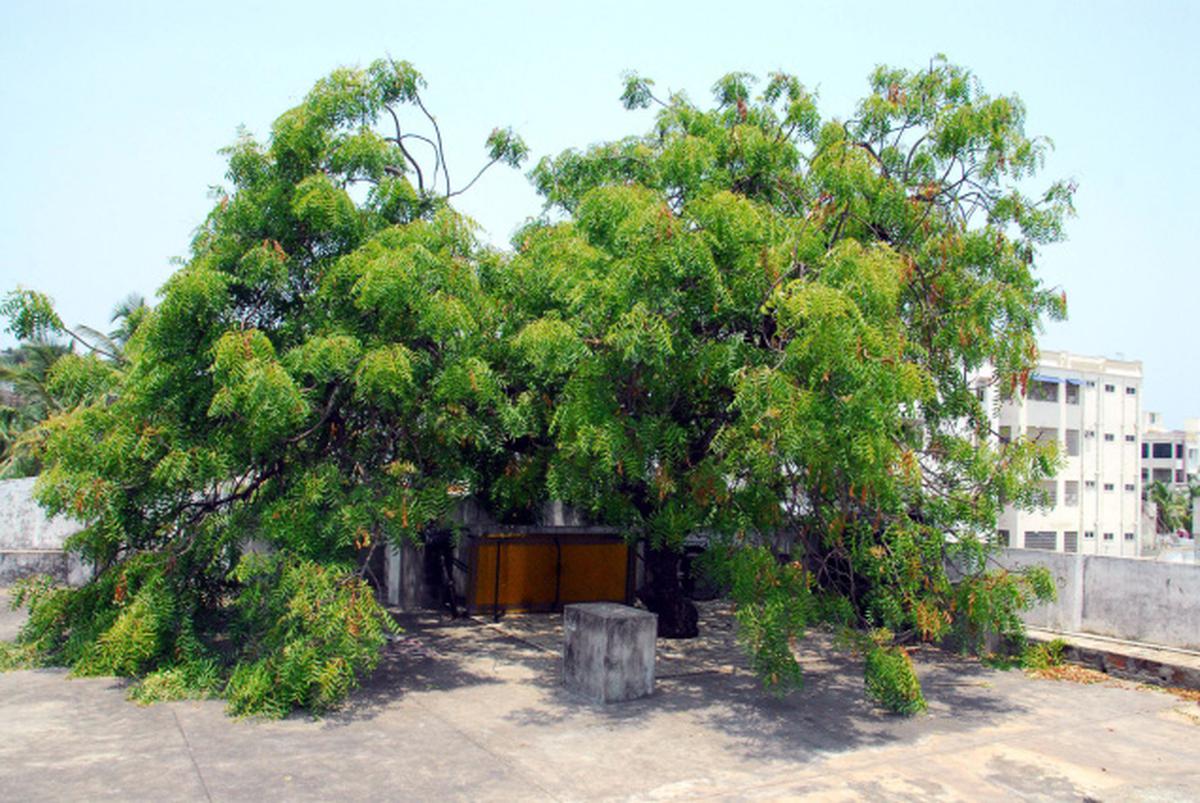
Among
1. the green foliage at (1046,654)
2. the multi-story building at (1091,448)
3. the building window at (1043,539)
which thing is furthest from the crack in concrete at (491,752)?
the building window at (1043,539)

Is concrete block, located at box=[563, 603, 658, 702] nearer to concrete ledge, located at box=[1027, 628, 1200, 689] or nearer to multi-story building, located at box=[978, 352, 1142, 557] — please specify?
concrete ledge, located at box=[1027, 628, 1200, 689]

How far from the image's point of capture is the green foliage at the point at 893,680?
8227 millimetres

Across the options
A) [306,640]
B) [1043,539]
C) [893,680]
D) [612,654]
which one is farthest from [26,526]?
[1043,539]

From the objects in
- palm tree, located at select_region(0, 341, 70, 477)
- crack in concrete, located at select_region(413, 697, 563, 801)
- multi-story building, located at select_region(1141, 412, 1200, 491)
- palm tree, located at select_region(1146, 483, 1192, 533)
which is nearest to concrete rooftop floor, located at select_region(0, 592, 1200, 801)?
crack in concrete, located at select_region(413, 697, 563, 801)

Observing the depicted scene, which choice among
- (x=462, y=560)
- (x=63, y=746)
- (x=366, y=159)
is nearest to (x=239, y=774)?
(x=63, y=746)

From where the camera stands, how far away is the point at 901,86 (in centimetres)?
1041

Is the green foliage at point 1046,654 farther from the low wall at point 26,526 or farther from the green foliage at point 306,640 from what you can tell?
the low wall at point 26,526

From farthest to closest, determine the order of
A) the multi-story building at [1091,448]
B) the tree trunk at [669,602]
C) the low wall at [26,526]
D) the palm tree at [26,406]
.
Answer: the multi-story building at [1091,448]
the palm tree at [26,406]
the low wall at [26,526]
the tree trunk at [669,602]

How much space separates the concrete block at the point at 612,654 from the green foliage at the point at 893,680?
2.00 meters

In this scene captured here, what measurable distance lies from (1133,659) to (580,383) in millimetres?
6641

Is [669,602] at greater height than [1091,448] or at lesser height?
lesser

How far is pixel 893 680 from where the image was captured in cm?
821

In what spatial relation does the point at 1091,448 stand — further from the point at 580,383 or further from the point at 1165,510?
the point at 580,383

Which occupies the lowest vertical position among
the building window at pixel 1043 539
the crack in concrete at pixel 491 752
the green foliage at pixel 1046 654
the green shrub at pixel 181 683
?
the building window at pixel 1043 539
